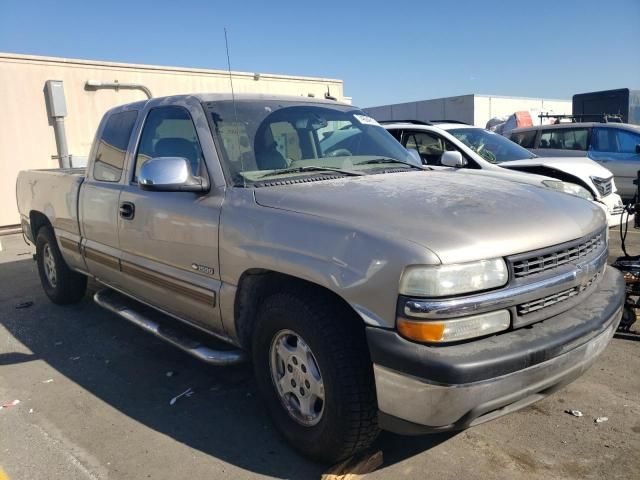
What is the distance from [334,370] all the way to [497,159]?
636 cm

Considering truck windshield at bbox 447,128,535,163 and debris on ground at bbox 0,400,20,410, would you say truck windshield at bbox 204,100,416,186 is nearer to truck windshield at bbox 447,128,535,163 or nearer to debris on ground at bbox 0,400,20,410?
debris on ground at bbox 0,400,20,410

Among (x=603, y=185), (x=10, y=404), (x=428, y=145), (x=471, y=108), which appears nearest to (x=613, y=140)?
(x=603, y=185)

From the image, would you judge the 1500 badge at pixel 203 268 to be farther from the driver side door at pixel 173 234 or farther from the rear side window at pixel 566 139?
the rear side window at pixel 566 139

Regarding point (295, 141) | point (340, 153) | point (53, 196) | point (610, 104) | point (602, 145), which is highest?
point (610, 104)

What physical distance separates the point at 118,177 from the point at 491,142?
6.02 meters

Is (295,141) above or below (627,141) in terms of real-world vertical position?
above

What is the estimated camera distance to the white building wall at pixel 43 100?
35.6 feet

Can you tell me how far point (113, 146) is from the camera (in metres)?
4.45

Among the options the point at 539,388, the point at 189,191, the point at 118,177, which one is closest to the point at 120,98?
the point at 118,177

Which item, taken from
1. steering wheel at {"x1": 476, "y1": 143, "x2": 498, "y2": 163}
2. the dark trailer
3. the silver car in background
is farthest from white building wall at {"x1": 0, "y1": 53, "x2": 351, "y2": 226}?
the dark trailer

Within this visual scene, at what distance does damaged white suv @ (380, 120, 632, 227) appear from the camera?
7281 mm

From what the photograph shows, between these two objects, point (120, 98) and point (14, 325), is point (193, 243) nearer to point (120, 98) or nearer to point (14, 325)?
point (14, 325)

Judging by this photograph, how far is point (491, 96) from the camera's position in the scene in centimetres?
→ 2639

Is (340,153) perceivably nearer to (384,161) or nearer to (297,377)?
(384,161)
